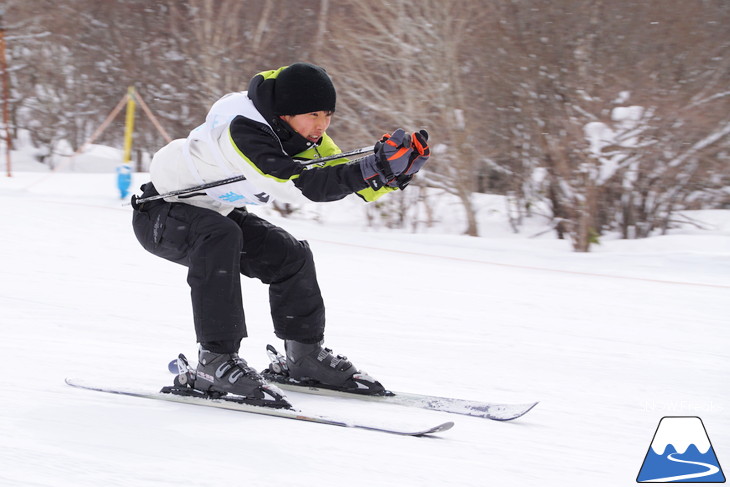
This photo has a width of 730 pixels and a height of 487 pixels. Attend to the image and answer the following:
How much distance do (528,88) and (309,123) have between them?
5.63m

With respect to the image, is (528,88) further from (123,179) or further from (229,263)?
(229,263)

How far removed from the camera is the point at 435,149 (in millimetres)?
8820

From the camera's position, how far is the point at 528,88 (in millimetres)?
8109

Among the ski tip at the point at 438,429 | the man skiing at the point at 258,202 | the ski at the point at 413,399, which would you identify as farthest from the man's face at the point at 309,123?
the ski tip at the point at 438,429

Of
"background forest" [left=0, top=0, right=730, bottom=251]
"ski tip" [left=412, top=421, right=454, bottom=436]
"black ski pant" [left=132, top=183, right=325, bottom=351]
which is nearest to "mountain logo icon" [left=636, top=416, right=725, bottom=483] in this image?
"ski tip" [left=412, top=421, right=454, bottom=436]

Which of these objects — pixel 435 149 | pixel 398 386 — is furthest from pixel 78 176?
pixel 398 386

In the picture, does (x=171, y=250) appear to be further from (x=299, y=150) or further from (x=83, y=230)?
(x=83, y=230)

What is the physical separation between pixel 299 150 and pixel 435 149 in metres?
5.96

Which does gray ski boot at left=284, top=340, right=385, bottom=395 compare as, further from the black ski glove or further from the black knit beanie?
the black knit beanie

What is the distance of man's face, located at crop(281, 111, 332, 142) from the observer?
2867mm

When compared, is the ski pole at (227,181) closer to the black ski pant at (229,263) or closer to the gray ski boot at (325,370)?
the black ski pant at (229,263)

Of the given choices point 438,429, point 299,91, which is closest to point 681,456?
point 438,429

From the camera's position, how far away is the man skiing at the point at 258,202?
8.84ft

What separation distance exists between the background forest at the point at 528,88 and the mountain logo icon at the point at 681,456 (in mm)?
5006
